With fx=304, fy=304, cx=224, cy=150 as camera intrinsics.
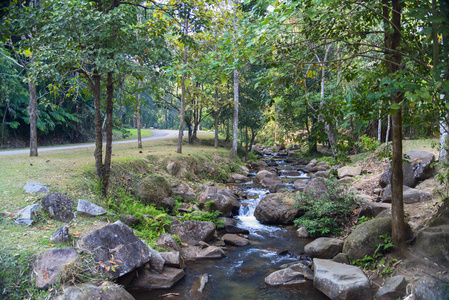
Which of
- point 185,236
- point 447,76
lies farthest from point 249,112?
point 447,76

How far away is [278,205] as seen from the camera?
11.4 meters

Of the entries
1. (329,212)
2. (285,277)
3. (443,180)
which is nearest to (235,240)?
(285,277)

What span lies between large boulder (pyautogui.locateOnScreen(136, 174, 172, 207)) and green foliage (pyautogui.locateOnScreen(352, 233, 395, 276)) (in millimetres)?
6732

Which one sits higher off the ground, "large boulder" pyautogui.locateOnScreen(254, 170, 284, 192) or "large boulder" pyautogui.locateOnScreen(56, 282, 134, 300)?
"large boulder" pyautogui.locateOnScreen(56, 282, 134, 300)

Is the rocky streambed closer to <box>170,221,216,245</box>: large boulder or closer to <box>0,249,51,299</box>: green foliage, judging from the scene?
<box>170,221,216,245</box>: large boulder

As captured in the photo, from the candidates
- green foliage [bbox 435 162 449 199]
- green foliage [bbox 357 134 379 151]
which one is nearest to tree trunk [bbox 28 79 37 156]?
green foliage [bbox 357 134 379 151]

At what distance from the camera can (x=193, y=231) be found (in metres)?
9.30

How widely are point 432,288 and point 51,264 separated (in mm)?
6230

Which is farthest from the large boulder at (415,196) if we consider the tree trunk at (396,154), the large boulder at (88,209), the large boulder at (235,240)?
the large boulder at (88,209)

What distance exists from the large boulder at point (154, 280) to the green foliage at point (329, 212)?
473cm

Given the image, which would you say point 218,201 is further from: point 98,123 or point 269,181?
point 269,181

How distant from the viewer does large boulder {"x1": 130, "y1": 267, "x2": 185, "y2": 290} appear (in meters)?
6.40

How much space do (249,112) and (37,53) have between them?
66.5 ft

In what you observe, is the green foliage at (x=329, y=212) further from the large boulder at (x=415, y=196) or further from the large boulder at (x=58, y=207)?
the large boulder at (x=58, y=207)
